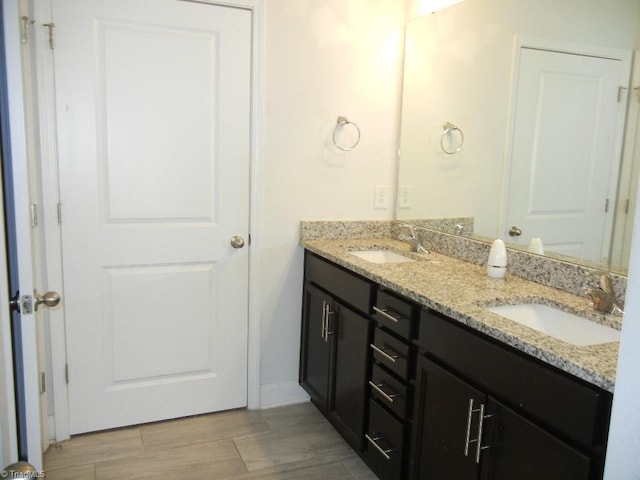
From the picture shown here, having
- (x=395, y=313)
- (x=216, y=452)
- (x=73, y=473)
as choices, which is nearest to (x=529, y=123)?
(x=395, y=313)

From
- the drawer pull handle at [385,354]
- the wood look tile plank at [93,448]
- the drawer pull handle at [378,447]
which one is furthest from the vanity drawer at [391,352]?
the wood look tile plank at [93,448]

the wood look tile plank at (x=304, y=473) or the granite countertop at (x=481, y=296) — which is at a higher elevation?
the granite countertop at (x=481, y=296)

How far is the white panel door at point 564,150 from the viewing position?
1.82 metres

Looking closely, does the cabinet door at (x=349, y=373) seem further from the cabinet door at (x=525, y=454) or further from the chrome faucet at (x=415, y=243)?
the cabinet door at (x=525, y=454)

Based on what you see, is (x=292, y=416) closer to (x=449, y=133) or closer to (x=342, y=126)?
(x=342, y=126)

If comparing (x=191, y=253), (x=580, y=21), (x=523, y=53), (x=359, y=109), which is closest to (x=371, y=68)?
(x=359, y=109)

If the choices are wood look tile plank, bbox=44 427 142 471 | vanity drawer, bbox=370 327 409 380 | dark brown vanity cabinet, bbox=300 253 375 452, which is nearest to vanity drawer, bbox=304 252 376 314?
dark brown vanity cabinet, bbox=300 253 375 452

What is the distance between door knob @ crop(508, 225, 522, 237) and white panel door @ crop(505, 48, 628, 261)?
0.04 ft

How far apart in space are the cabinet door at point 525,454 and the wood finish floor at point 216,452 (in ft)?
3.09

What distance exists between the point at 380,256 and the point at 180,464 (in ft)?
4.35

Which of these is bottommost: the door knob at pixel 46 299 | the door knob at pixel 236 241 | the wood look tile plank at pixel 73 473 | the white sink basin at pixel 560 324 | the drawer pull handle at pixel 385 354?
the wood look tile plank at pixel 73 473

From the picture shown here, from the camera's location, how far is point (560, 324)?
175 cm

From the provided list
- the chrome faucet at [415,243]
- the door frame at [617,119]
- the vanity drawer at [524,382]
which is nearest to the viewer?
the vanity drawer at [524,382]

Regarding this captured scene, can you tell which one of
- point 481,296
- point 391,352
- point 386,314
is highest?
point 481,296
